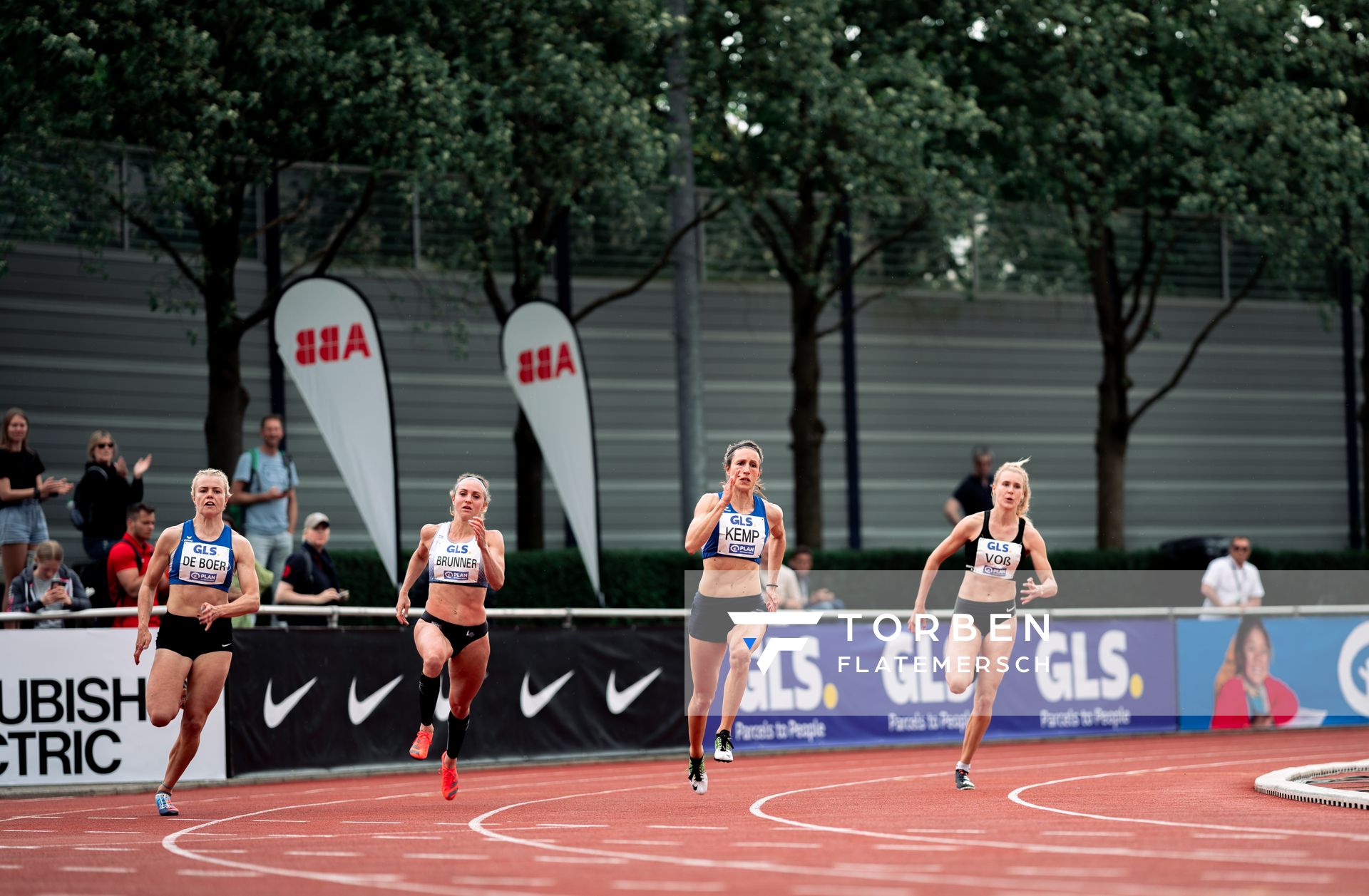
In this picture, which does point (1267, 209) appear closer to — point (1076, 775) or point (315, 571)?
point (1076, 775)

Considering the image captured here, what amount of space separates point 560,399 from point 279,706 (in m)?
5.28

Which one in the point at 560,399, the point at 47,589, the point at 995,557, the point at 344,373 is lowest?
the point at 47,589

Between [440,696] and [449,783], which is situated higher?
[440,696]

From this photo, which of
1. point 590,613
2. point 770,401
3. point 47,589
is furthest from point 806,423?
point 47,589

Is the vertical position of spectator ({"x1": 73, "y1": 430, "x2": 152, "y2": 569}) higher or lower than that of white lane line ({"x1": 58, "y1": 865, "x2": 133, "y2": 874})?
higher

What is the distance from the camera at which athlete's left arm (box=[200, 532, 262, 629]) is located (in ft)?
41.7

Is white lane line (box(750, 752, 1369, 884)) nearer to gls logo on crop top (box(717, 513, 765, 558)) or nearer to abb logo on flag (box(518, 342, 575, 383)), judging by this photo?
gls logo on crop top (box(717, 513, 765, 558))

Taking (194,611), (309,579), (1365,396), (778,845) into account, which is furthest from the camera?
(1365,396)

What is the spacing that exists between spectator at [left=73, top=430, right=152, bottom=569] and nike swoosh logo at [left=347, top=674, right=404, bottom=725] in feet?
8.94

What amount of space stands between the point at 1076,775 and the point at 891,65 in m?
12.2

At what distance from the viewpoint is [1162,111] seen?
27156 mm

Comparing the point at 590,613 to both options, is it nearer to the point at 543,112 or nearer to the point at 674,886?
the point at 543,112

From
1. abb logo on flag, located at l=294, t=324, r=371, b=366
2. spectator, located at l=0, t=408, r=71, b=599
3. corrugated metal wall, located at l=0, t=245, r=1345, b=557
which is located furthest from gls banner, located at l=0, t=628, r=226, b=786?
corrugated metal wall, located at l=0, t=245, r=1345, b=557

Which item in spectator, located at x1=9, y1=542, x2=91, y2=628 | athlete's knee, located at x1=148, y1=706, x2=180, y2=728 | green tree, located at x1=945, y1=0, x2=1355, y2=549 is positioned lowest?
athlete's knee, located at x1=148, y1=706, x2=180, y2=728
